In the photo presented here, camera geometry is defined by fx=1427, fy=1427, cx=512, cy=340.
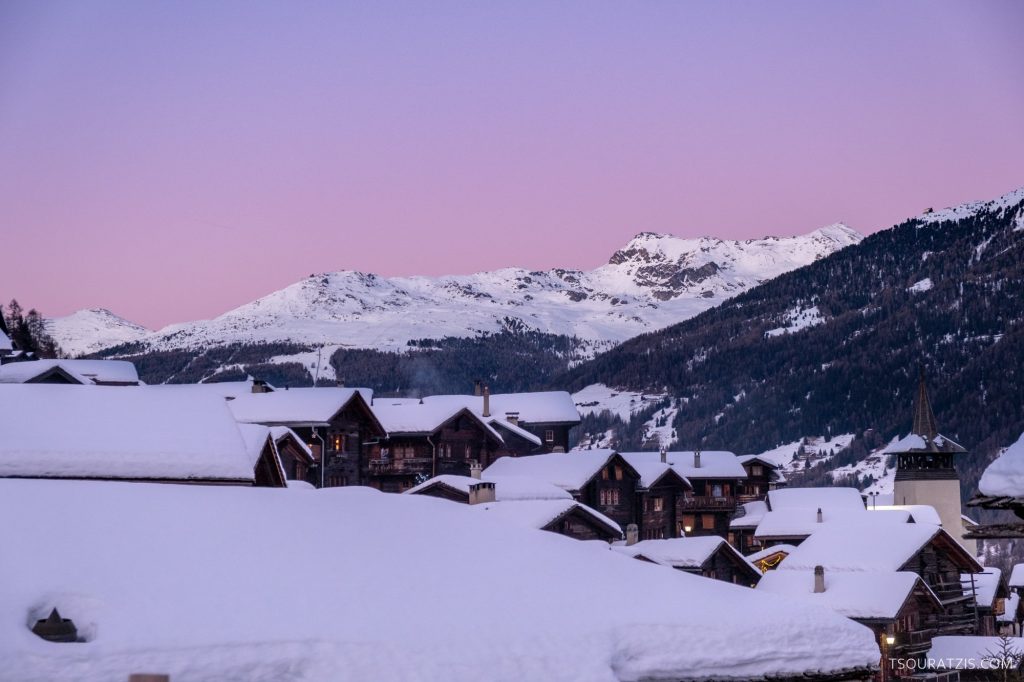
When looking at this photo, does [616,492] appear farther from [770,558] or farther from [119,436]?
[119,436]

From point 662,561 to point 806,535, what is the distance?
2291 cm

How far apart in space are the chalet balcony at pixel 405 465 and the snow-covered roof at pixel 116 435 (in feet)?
166

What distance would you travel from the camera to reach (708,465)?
107 m

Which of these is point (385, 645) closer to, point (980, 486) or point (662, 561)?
point (980, 486)

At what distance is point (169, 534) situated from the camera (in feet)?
63.4

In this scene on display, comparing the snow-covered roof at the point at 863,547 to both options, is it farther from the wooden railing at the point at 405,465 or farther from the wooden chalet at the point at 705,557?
the wooden railing at the point at 405,465

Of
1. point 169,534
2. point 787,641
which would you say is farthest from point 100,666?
point 787,641

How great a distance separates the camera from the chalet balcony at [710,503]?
104m

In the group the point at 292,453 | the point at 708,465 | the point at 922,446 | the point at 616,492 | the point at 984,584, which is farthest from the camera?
the point at 922,446

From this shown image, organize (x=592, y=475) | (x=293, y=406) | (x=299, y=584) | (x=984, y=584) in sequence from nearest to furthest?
1. (x=299, y=584)
2. (x=293, y=406)
3. (x=592, y=475)
4. (x=984, y=584)

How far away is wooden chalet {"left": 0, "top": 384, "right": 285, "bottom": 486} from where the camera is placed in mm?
28594

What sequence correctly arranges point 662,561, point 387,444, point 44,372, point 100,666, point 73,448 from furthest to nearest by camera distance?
point 387,444 < point 662,561 < point 44,372 < point 73,448 < point 100,666

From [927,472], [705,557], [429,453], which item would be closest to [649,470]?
[429,453]

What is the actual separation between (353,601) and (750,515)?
296ft
